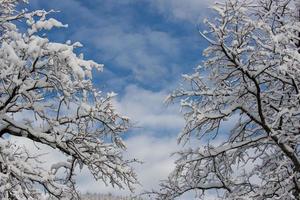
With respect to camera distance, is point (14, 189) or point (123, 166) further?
point (123, 166)

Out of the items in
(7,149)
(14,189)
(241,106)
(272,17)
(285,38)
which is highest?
(272,17)

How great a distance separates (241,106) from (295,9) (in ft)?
11.0

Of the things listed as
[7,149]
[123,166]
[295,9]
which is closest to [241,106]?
[123,166]

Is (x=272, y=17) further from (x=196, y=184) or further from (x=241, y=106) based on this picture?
(x=196, y=184)

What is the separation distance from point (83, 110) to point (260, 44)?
3398 mm

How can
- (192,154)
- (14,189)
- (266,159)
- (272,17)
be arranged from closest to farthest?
1. (14,189)
2. (192,154)
3. (272,17)
4. (266,159)

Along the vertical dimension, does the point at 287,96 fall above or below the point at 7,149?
above

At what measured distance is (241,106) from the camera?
30.7 ft

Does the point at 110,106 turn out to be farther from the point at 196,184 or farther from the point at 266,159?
the point at 266,159

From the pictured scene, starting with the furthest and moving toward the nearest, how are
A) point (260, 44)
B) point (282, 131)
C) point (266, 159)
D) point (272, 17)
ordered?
point (266, 159)
point (272, 17)
point (260, 44)
point (282, 131)

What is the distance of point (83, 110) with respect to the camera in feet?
29.0

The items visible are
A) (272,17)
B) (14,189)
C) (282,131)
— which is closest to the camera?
(14,189)

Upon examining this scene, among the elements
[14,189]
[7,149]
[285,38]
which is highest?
[285,38]

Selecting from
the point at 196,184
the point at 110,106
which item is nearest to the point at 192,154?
the point at 196,184
